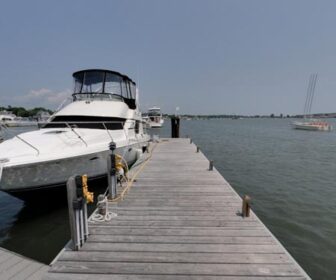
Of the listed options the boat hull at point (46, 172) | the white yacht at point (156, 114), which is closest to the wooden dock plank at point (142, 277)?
the boat hull at point (46, 172)

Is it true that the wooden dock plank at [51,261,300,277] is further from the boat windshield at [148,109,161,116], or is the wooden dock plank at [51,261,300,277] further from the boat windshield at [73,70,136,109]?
the boat windshield at [148,109,161,116]

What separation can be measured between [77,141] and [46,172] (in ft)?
4.68

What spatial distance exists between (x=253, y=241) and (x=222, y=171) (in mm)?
8568

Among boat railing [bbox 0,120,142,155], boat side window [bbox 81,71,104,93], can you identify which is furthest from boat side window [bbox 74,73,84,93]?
boat railing [bbox 0,120,142,155]

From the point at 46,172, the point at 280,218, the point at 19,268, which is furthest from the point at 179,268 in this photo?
the point at 280,218

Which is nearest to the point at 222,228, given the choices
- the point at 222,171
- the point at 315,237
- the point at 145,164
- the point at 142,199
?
the point at 142,199

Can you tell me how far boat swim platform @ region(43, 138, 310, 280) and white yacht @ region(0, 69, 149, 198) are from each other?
1962mm

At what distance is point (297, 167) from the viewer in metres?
12.8

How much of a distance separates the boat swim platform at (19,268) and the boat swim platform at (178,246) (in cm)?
31

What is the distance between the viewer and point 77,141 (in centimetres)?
675

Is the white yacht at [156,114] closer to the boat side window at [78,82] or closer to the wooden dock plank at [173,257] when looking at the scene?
the boat side window at [78,82]

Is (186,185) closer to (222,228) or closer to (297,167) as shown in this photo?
(222,228)

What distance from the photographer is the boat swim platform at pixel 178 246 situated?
2779 mm

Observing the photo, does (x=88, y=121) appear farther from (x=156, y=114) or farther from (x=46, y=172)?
(x=156, y=114)
